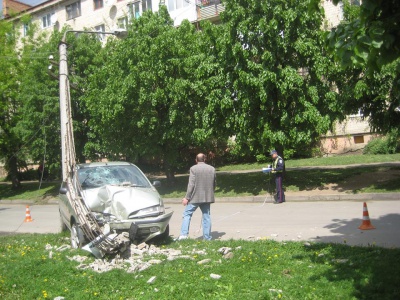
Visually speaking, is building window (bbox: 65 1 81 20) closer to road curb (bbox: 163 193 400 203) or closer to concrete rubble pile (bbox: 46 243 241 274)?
road curb (bbox: 163 193 400 203)

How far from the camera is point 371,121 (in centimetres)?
1568

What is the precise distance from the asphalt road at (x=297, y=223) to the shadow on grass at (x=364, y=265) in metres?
0.28

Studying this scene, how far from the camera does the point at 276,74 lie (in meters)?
15.9

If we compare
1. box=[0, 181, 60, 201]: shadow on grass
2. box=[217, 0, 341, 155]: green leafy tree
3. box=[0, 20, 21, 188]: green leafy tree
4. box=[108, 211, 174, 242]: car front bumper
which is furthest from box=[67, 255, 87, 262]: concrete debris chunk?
box=[0, 20, 21, 188]: green leafy tree

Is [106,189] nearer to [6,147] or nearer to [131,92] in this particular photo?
[131,92]

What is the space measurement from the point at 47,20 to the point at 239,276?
41.6 metres

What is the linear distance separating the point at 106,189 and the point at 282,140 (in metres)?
8.54

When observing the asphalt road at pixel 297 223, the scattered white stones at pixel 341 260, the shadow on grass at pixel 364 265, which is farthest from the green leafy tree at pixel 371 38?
the asphalt road at pixel 297 223

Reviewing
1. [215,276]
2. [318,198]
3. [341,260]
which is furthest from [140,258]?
[318,198]

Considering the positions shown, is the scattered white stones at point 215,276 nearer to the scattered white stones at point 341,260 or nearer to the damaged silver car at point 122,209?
the scattered white stones at point 341,260

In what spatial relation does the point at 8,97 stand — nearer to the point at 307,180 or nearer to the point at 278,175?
the point at 307,180

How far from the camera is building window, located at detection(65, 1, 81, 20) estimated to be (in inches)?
1576

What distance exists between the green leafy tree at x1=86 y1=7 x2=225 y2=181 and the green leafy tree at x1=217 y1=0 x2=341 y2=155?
1330 mm

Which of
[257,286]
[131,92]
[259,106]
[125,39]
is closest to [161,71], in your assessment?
[131,92]
